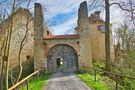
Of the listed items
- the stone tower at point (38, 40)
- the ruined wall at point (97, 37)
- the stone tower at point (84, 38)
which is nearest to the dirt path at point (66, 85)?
the stone tower at point (38, 40)

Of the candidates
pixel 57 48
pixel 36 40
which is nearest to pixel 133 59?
pixel 57 48

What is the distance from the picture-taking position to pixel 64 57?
28.6m

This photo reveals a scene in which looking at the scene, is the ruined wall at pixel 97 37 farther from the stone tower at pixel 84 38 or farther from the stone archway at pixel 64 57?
the stone archway at pixel 64 57

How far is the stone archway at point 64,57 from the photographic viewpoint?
28.4 m

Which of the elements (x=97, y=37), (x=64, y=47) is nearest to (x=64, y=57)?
(x=64, y=47)

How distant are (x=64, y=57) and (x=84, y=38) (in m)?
2.74

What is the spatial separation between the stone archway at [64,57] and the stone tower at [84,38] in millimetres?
799

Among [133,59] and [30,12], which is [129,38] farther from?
[30,12]

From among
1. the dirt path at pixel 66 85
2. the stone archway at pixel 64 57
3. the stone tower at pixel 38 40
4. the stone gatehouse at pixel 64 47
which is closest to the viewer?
the dirt path at pixel 66 85

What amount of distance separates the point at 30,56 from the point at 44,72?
9.32 m

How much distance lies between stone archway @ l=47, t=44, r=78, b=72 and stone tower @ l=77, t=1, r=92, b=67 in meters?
0.80

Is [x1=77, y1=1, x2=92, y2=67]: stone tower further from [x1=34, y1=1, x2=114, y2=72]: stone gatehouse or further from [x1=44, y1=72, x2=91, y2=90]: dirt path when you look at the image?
[x1=44, y1=72, x2=91, y2=90]: dirt path

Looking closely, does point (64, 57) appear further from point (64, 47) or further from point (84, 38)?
point (84, 38)

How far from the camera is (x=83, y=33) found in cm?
2853
